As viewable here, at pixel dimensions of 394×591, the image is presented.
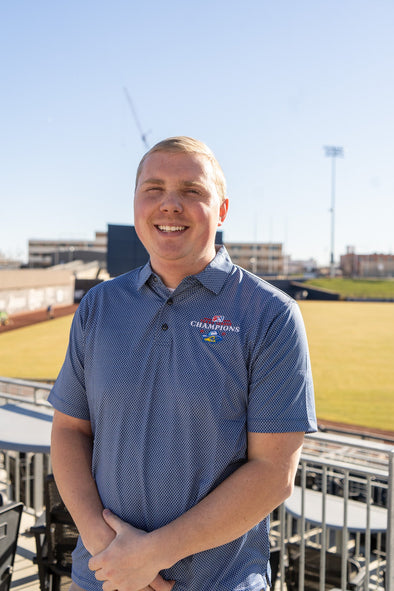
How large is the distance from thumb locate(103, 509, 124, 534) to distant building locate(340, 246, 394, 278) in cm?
11870

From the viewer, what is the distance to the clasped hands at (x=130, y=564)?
1.34 metres

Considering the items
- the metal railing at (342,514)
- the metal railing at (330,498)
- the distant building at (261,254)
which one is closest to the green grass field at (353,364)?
→ the metal railing at (330,498)

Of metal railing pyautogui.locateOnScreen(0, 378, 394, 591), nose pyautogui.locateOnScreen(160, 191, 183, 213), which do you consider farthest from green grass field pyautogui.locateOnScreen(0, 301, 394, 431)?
nose pyautogui.locateOnScreen(160, 191, 183, 213)

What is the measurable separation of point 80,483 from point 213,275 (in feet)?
2.46

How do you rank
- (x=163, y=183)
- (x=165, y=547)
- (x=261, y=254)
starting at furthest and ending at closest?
(x=261, y=254) < (x=163, y=183) < (x=165, y=547)

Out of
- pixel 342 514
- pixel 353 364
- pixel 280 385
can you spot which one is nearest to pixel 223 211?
pixel 280 385

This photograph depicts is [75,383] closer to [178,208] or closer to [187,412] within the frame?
[187,412]

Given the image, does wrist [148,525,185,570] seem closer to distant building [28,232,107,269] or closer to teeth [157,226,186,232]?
teeth [157,226,186,232]

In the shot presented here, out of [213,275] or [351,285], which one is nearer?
[213,275]

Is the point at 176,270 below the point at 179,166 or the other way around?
below

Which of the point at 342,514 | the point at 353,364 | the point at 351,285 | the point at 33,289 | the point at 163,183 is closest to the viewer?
Result: the point at 163,183

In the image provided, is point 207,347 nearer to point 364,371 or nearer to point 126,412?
point 126,412

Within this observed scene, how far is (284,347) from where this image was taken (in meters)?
1.41

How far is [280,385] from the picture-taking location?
1.41 meters
